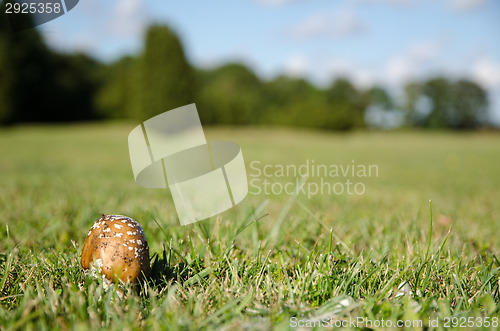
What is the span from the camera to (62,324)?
967mm

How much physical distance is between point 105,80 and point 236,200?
38939mm

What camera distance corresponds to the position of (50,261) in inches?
53.1

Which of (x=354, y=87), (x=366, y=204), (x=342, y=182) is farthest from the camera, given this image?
(x=354, y=87)

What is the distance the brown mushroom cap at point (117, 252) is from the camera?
1.15 metres

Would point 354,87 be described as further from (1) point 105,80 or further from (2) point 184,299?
(2) point 184,299

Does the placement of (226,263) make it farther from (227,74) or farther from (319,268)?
(227,74)

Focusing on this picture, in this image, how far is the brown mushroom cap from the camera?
115 cm

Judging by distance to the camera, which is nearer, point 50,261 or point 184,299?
point 184,299

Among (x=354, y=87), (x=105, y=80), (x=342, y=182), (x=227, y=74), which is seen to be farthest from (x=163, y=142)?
(x=354, y=87)

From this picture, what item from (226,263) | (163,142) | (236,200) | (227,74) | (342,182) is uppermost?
(227,74)

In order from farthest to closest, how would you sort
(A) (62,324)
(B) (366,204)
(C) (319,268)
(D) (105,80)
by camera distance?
(D) (105,80)
(B) (366,204)
(C) (319,268)
(A) (62,324)

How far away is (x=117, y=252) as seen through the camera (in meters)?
1.15

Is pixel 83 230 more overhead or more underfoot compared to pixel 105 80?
more underfoot

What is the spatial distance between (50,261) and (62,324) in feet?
1.48
